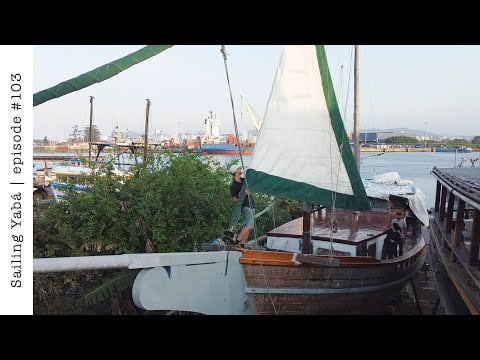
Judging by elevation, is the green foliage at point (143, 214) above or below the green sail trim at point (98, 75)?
below

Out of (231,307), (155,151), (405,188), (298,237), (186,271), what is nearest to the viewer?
(186,271)

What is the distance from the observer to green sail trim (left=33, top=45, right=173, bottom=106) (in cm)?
320

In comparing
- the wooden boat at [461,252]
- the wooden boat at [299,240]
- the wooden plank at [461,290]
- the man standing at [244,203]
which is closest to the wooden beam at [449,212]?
the wooden boat at [461,252]

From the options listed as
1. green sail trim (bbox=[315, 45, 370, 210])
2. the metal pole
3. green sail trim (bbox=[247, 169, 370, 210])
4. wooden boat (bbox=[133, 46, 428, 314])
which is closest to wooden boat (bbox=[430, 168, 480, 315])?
wooden boat (bbox=[133, 46, 428, 314])

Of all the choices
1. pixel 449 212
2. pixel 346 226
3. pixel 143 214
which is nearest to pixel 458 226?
pixel 449 212

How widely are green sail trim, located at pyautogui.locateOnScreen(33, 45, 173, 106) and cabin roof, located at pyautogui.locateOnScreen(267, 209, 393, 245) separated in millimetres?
4356

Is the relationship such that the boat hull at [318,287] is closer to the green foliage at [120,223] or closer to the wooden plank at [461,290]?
the wooden plank at [461,290]

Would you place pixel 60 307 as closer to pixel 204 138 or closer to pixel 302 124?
pixel 302 124

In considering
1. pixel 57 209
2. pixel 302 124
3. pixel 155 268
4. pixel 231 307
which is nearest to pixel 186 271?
pixel 155 268

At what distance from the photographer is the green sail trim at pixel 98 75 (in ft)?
10.5

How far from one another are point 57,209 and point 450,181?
722cm

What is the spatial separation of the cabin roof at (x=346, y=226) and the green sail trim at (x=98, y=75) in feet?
A: 14.3

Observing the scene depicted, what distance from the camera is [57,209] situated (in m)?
8.27

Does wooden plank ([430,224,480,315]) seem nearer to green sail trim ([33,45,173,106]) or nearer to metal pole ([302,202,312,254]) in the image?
metal pole ([302,202,312,254])
